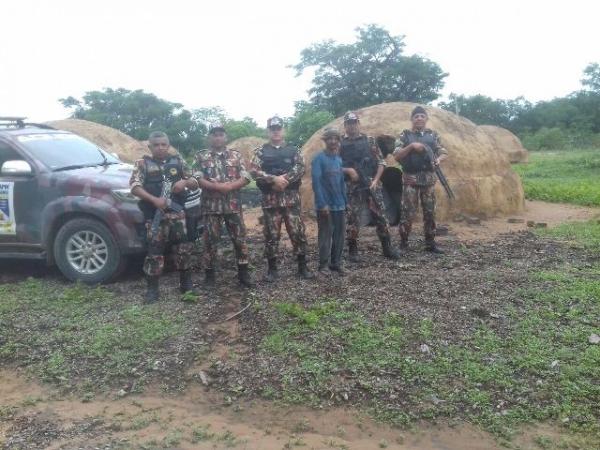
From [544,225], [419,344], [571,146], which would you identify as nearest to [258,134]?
[571,146]

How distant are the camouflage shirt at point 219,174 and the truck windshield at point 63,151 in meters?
1.95

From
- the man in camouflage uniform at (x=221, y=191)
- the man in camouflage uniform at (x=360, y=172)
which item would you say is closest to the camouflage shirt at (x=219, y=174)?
the man in camouflage uniform at (x=221, y=191)

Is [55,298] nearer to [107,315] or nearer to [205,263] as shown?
[107,315]

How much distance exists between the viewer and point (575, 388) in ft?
13.5

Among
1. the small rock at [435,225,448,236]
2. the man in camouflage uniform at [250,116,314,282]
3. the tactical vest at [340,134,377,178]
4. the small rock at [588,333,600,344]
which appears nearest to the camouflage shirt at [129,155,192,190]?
the man in camouflage uniform at [250,116,314,282]

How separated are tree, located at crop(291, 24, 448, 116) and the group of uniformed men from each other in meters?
22.8

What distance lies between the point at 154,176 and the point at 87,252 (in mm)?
1394

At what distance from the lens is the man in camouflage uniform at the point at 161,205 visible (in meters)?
5.93

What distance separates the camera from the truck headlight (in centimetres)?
657

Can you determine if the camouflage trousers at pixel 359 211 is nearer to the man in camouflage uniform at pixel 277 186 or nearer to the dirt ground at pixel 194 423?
the man in camouflage uniform at pixel 277 186

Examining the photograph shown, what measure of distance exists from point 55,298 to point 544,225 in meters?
7.11

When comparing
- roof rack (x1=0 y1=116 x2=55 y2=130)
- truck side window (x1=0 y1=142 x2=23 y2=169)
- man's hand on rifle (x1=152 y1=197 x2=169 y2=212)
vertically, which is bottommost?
man's hand on rifle (x1=152 y1=197 x2=169 y2=212)

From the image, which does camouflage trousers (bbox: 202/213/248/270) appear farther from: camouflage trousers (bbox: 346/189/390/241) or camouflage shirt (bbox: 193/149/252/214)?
camouflage trousers (bbox: 346/189/390/241)

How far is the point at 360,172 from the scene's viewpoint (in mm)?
7113
